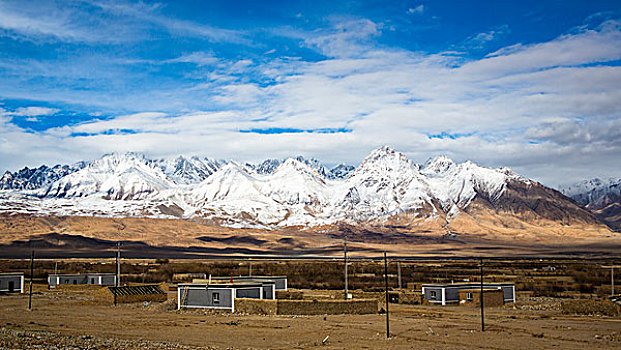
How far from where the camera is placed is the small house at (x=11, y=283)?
190 ft

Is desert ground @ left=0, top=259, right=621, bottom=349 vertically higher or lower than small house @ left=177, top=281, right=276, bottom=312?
lower

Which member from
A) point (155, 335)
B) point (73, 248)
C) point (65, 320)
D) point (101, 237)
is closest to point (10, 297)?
point (65, 320)

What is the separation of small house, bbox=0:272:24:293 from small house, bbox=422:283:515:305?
111 ft

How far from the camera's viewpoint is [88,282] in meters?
66.4

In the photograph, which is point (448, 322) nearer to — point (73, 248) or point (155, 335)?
point (155, 335)

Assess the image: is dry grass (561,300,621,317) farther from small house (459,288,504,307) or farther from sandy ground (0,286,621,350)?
small house (459,288,504,307)

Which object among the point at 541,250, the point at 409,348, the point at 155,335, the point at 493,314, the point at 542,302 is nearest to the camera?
the point at 409,348

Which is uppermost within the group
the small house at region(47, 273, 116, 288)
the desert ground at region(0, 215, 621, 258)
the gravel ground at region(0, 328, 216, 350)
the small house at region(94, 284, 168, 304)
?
the desert ground at region(0, 215, 621, 258)

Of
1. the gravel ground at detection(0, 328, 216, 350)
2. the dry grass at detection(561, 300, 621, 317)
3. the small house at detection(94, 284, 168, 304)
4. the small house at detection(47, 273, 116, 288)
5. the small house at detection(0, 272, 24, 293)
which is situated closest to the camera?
the gravel ground at detection(0, 328, 216, 350)

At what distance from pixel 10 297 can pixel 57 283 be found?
1071 cm

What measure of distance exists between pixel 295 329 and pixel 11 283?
35029mm

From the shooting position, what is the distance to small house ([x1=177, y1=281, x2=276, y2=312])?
140 ft

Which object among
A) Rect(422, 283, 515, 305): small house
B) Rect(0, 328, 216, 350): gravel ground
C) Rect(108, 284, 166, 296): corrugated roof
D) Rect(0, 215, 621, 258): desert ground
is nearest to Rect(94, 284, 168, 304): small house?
Rect(108, 284, 166, 296): corrugated roof

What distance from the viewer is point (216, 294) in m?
43.2
